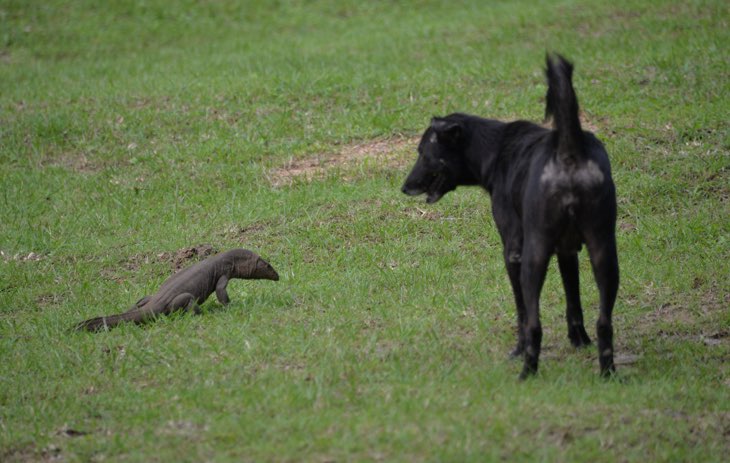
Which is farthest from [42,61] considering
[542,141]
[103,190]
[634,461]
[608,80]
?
[634,461]

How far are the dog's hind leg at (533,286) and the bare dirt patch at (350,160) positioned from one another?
592 centimetres

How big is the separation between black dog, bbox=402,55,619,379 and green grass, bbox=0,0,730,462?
510mm

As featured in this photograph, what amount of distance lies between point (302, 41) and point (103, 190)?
6.88m

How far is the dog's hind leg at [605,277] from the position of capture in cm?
666

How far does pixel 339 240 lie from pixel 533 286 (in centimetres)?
426

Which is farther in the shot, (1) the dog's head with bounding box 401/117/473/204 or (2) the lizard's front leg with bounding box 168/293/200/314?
(2) the lizard's front leg with bounding box 168/293/200/314

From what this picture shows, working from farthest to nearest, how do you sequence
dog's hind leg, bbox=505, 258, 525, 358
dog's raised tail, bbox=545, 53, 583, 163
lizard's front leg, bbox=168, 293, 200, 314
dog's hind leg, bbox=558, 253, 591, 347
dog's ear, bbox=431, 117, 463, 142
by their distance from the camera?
1. lizard's front leg, bbox=168, 293, 200, 314
2. dog's ear, bbox=431, 117, 463, 142
3. dog's hind leg, bbox=558, 253, 591, 347
4. dog's hind leg, bbox=505, 258, 525, 358
5. dog's raised tail, bbox=545, 53, 583, 163

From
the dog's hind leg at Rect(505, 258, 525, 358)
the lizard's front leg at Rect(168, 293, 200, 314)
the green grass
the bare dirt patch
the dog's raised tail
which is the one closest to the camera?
the green grass

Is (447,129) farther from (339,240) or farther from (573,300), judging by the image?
(339,240)

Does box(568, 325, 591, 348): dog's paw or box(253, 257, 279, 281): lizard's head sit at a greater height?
box(253, 257, 279, 281): lizard's head

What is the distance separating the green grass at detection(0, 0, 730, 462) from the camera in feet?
20.9

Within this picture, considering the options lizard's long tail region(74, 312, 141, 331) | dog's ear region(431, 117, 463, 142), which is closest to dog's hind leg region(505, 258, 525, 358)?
dog's ear region(431, 117, 463, 142)

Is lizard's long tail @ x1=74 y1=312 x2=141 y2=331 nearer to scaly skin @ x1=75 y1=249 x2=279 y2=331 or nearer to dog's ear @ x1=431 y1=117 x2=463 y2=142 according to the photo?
scaly skin @ x1=75 y1=249 x2=279 y2=331

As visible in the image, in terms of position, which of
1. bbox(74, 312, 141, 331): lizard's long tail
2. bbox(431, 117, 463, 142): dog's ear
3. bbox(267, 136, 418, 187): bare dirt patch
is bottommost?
bbox(74, 312, 141, 331): lizard's long tail
